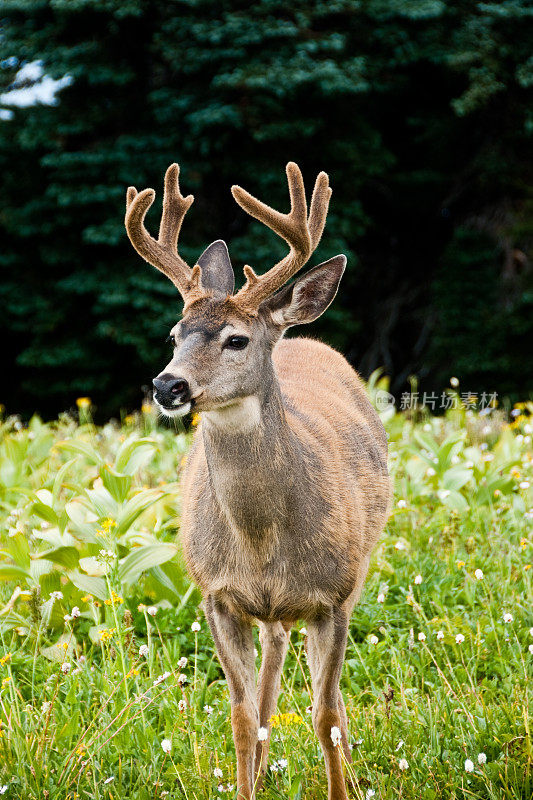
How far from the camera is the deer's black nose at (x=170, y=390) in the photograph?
8.79 ft

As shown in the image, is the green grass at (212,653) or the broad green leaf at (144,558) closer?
the green grass at (212,653)

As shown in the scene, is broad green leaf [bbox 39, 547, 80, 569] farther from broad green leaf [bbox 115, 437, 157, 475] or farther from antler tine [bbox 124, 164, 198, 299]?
antler tine [bbox 124, 164, 198, 299]

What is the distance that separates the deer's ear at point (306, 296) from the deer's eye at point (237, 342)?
9.5 inches

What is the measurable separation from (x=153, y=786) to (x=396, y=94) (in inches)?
661

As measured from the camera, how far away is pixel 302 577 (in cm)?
300

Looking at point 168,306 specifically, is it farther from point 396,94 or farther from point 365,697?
point 365,697

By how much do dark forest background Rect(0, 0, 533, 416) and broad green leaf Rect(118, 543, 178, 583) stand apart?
11.0 metres

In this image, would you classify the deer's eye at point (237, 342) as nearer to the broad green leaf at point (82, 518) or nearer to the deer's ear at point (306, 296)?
the deer's ear at point (306, 296)

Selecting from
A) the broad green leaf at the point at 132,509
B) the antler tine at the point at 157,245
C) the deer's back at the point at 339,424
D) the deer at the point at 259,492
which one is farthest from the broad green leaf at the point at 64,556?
the antler tine at the point at 157,245

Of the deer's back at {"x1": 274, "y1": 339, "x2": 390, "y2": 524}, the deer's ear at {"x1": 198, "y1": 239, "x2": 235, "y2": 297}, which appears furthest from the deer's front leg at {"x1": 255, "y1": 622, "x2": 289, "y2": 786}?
the deer's ear at {"x1": 198, "y1": 239, "x2": 235, "y2": 297}

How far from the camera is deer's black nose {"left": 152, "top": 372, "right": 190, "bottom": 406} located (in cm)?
268

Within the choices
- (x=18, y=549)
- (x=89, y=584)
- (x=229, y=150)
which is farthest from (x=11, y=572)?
(x=229, y=150)

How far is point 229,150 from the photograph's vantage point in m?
16.3

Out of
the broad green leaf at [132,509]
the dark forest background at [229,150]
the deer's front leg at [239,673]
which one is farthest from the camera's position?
the dark forest background at [229,150]
